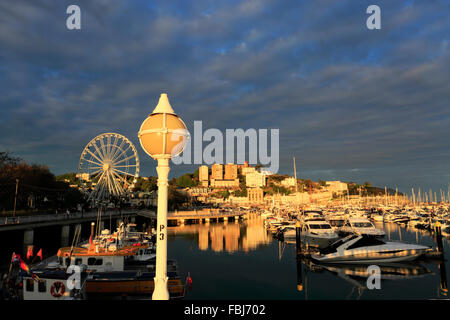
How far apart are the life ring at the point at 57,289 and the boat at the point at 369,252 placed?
23.5 metres

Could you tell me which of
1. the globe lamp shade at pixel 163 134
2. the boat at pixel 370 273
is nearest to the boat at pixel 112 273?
the globe lamp shade at pixel 163 134

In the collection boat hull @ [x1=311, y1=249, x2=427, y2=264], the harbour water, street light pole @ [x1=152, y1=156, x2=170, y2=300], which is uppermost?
street light pole @ [x1=152, y1=156, x2=170, y2=300]

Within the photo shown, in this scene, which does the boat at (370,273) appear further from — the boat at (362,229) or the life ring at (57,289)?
the life ring at (57,289)

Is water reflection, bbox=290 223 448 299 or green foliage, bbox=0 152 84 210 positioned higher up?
green foliage, bbox=0 152 84 210

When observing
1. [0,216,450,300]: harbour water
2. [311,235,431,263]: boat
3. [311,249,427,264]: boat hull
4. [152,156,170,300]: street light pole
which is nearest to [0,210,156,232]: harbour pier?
[0,216,450,300]: harbour water

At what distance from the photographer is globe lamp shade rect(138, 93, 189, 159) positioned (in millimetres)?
5621

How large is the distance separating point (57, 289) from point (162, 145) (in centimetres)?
1344

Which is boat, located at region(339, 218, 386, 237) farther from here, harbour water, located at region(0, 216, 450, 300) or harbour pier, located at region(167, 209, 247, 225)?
harbour pier, located at region(167, 209, 247, 225)

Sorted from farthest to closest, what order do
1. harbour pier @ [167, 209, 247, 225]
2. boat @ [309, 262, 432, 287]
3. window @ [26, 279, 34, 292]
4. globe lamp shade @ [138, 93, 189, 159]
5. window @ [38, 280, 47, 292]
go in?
1. harbour pier @ [167, 209, 247, 225]
2. boat @ [309, 262, 432, 287]
3. window @ [26, 279, 34, 292]
4. window @ [38, 280, 47, 292]
5. globe lamp shade @ [138, 93, 189, 159]

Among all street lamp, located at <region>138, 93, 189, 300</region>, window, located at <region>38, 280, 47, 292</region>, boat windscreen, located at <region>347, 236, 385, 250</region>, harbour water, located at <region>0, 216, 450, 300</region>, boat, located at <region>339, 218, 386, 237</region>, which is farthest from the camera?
boat, located at <region>339, 218, 386, 237</region>

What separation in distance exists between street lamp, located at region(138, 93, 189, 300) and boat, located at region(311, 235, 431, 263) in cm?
2730

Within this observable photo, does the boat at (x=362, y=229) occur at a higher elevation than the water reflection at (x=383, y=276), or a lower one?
higher

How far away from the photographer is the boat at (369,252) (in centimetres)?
2830
